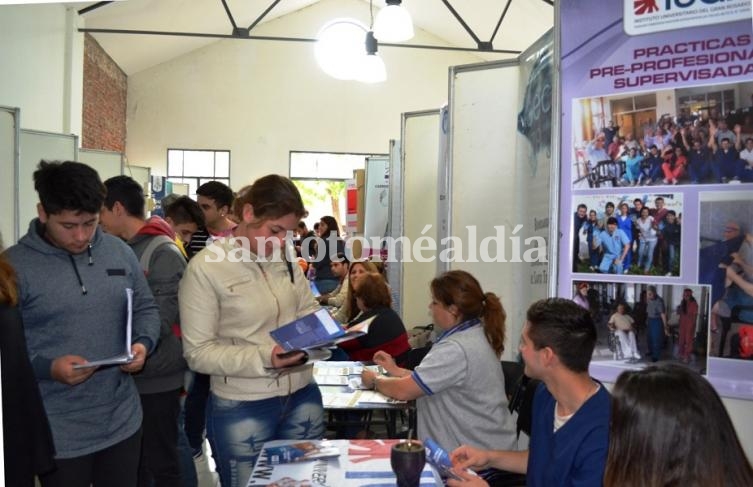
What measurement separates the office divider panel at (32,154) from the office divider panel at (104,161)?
80 centimetres

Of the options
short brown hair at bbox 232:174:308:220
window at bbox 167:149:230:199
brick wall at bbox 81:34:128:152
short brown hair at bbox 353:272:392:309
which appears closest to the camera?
short brown hair at bbox 232:174:308:220

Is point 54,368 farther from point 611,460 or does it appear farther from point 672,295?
point 672,295

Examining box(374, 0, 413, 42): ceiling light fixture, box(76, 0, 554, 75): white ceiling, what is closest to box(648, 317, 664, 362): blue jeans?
box(374, 0, 413, 42): ceiling light fixture

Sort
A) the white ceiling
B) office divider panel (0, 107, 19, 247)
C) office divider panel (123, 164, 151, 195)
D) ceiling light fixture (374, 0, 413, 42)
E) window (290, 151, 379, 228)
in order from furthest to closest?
window (290, 151, 379, 228) → office divider panel (123, 164, 151, 195) → the white ceiling → ceiling light fixture (374, 0, 413, 42) → office divider panel (0, 107, 19, 247)

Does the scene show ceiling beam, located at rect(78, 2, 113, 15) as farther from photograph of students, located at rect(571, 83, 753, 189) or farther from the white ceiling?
photograph of students, located at rect(571, 83, 753, 189)

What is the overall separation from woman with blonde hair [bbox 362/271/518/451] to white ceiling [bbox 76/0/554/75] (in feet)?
22.5

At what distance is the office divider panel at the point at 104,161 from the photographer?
21.3ft

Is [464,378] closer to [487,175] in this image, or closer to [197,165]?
[487,175]

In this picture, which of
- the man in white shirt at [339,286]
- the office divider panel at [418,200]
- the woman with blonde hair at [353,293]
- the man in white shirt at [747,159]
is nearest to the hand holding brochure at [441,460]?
the man in white shirt at [747,159]

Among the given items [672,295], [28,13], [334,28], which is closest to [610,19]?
[672,295]

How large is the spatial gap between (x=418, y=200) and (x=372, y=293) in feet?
4.27

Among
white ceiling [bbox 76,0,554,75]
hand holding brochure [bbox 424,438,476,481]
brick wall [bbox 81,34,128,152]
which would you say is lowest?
hand holding brochure [bbox 424,438,476,481]

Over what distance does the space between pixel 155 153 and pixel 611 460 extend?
39.3ft

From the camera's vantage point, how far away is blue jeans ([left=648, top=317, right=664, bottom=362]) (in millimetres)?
2342
